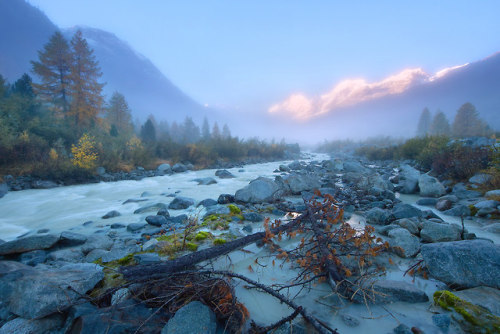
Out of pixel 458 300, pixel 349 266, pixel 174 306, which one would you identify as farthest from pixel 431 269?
pixel 174 306

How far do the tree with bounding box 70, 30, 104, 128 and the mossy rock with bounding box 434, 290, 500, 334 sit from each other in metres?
25.8

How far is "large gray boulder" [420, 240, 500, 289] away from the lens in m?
1.84

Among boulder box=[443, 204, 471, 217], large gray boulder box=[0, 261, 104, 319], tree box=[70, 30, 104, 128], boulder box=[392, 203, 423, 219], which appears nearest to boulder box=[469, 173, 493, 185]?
boulder box=[443, 204, 471, 217]

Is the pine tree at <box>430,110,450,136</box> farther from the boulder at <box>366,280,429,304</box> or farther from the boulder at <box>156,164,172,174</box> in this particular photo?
the boulder at <box>366,280,429,304</box>

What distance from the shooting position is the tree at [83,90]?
19562mm

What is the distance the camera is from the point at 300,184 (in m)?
6.95

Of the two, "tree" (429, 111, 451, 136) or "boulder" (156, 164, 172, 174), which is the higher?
"tree" (429, 111, 451, 136)

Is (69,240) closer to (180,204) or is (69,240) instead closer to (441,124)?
(180,204)

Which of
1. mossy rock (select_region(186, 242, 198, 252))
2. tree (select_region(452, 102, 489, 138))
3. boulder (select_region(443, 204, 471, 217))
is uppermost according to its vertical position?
tree (select_region(452, 102, 489, 138))

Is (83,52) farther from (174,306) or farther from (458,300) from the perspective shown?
(458,300)

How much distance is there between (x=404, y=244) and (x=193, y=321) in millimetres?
2951

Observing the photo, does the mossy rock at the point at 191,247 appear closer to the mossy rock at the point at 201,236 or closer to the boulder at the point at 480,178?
the mossy rock at the point at 201,236

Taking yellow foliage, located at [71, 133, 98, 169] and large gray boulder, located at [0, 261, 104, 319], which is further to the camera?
yellow foliage, located at [71, 133, 98, 169]

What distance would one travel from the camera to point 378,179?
265 inches
